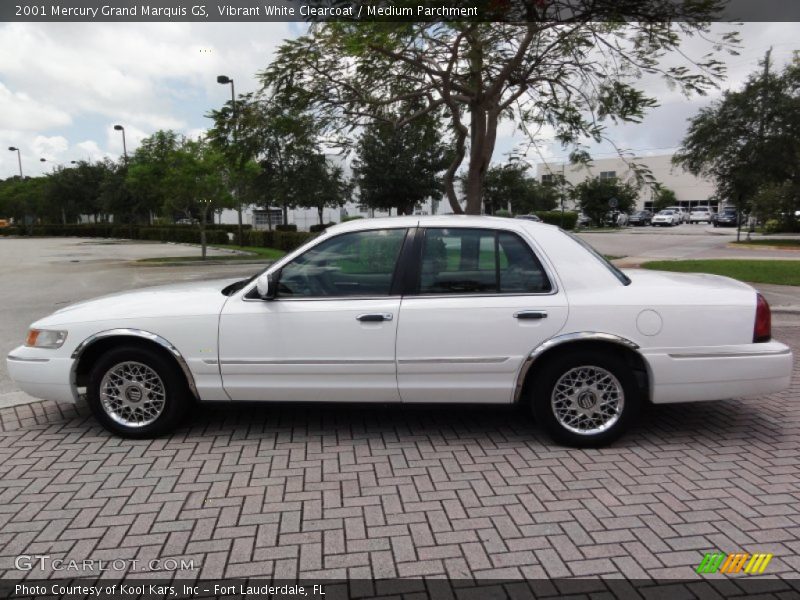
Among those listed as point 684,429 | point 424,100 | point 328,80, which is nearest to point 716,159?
point 424,100

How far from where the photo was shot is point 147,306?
14.4ft

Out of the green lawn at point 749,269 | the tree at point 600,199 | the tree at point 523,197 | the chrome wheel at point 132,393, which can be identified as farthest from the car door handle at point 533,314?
the tree at point 600,199

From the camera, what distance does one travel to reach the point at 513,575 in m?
2.75

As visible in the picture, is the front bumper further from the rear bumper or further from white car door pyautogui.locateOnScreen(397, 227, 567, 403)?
the rear bumper

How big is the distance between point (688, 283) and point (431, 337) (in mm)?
2062

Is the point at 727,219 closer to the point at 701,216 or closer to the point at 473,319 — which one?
the point at 701,216

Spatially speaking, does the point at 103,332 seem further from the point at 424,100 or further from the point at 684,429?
the point at 424,100

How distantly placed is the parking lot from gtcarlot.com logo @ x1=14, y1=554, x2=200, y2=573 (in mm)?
38

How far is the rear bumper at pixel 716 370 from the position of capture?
4066 millimetres

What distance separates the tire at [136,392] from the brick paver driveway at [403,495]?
0.56ft

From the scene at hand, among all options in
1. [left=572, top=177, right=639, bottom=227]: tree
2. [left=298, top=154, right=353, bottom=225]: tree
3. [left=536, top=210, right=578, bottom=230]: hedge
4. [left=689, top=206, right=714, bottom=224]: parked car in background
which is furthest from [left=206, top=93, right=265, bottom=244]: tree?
[left=689, top=206, right=714, bottom=224]: parked car in background

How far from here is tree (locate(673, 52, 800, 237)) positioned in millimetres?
25172

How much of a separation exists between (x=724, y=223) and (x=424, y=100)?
4935 cm

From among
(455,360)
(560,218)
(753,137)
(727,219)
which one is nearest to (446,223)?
(455,360)
